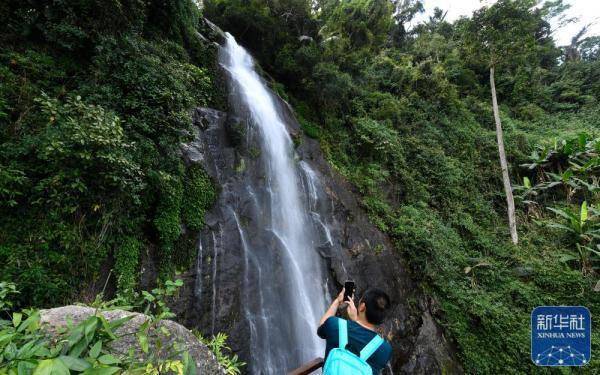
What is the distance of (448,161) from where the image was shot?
12844 millimetres

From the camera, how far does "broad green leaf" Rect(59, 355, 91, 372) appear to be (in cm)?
133

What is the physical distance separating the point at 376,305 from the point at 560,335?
77.9 inches

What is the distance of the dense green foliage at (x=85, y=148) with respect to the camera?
365cm

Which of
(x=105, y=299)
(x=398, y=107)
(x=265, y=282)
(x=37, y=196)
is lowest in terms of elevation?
(x=105, y=299)

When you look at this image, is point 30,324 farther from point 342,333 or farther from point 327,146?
point 327,146

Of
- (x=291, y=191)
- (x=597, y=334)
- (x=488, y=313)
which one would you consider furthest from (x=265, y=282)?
(x=597, y=334)

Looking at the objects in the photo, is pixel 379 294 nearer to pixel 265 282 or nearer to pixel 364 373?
pixel 364 373

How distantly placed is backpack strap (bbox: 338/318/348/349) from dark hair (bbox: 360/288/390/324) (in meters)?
0.25

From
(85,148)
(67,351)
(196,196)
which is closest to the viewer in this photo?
(67,351)

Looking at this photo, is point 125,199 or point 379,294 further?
point 125,199

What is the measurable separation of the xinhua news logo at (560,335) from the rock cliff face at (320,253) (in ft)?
13.8

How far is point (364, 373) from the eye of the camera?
1.82 m

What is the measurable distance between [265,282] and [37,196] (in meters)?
3.97

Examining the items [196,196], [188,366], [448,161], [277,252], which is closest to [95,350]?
[188,366]
